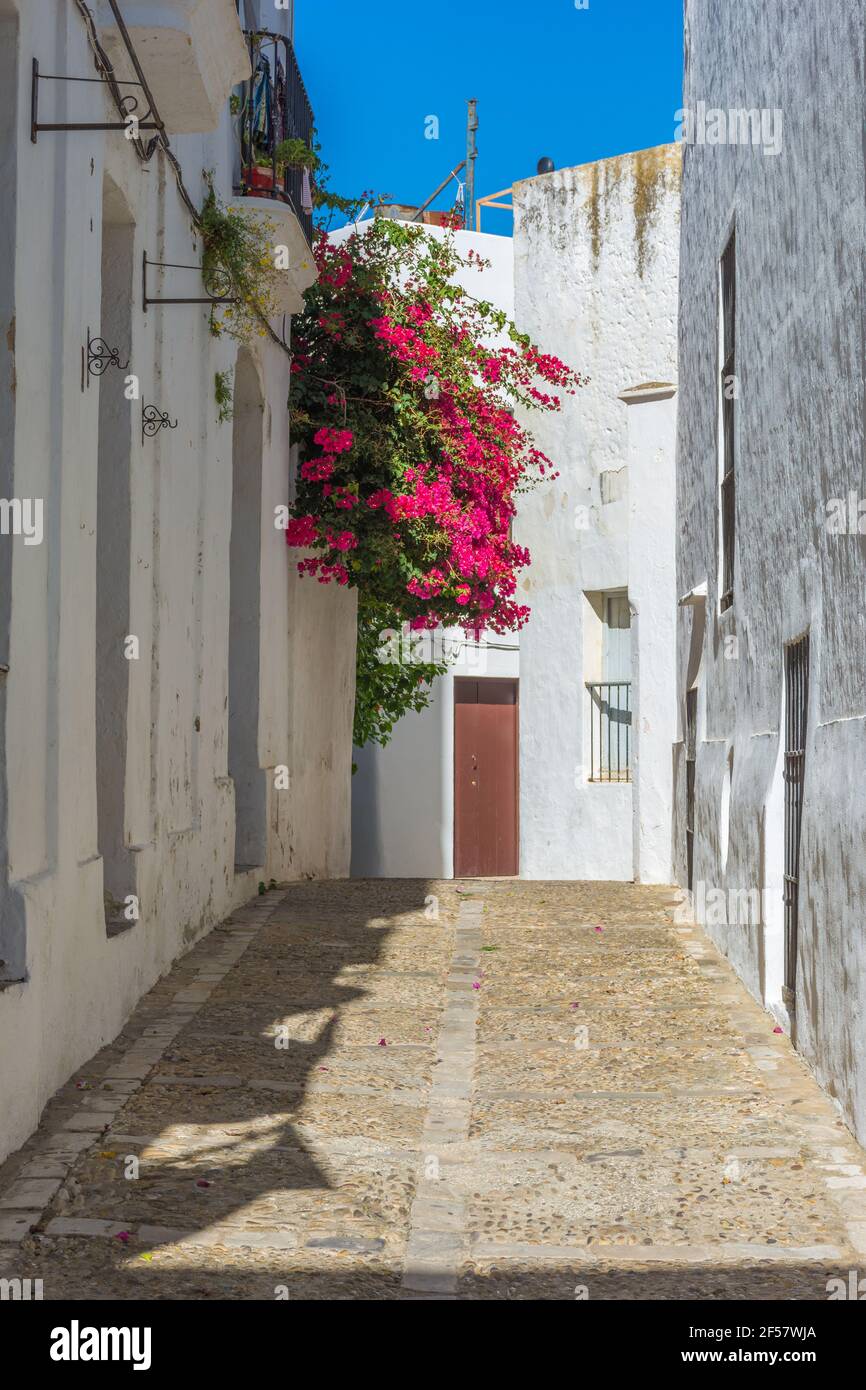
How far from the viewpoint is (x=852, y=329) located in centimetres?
554

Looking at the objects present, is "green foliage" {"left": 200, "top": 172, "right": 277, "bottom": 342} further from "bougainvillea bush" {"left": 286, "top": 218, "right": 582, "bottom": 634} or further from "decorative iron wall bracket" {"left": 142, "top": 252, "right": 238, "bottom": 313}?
"bougainvillea bush" {"left": 286, "top": 218, "right": 582, "bottom": 634}

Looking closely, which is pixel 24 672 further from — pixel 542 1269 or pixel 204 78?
pixel 204 78

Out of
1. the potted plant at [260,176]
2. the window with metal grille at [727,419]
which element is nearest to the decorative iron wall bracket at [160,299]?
the potted plant at [260,176]

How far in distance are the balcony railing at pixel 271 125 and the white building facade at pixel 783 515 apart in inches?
109

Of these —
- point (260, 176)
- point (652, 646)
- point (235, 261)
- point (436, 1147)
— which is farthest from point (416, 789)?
point (436, 1147)

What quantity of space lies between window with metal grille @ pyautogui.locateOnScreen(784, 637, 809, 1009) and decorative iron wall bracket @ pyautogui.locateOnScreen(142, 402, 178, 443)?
3.12m

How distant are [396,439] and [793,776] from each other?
21.5 ft

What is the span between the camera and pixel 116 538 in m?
6.98

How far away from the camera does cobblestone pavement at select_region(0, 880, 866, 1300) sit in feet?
12.7

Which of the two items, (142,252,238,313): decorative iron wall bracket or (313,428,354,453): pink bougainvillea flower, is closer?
(142,252,238,313): decorative iron wall bracket

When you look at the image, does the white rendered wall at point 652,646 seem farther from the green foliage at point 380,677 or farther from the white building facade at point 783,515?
the green foliage at point 380,677

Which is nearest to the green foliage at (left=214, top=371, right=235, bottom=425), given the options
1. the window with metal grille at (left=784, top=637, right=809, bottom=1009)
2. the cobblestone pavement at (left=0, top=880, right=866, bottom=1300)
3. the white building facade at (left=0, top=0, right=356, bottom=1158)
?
the white building facade at (left=0, top=0, right=356, bottom=1158)
